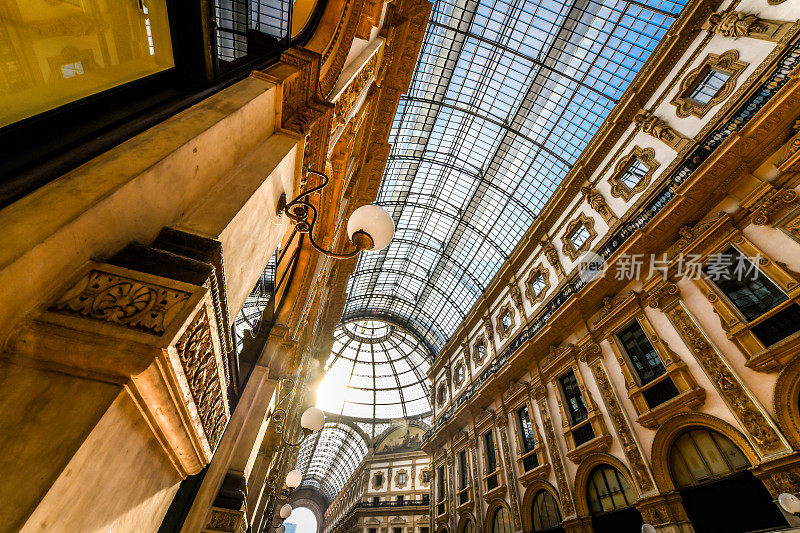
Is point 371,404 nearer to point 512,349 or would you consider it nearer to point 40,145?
point 512,349

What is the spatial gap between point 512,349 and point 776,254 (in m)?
8.51

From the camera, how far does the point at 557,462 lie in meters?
9.72

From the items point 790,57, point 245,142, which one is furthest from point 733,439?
point 245,142

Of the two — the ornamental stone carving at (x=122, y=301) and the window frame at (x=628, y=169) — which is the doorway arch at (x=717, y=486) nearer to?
the window frame at (x=628, y=169)

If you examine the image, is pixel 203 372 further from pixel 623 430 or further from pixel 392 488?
pixel 392 488

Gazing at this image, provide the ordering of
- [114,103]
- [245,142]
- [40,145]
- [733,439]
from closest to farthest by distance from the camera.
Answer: [40,145] → [114,103] → [245,142] → [733,439]

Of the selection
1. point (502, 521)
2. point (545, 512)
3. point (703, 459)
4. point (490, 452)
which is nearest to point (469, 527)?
point (502, 521)

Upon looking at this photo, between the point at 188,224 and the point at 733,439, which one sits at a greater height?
the point at 733,439

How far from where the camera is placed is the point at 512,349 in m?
13.2

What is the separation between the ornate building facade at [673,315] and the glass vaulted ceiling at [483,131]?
2.97 meters

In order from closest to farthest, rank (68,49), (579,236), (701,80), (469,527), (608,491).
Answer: (68,49) → (608,491) → (701,80) → (579,236) → (469,527)

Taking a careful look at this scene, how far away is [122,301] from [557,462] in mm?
11875

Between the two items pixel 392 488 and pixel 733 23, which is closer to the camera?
pixel 733 23

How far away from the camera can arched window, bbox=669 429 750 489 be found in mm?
5914
